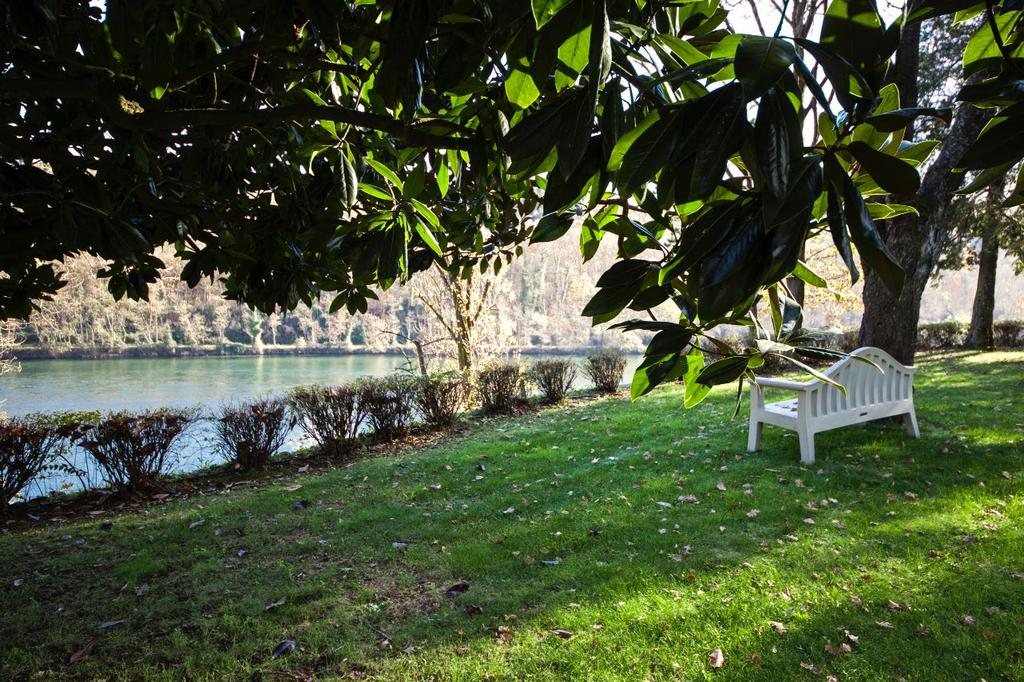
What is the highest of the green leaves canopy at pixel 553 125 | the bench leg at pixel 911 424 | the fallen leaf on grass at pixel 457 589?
the green leaves canopy at pixel 553 125

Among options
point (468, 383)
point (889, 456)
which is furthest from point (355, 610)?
point (468, 383)

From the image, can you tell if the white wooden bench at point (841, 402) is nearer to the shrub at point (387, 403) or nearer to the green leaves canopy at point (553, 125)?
the green leaves canopy at point (553, 125)

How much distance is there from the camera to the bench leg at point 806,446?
443cm

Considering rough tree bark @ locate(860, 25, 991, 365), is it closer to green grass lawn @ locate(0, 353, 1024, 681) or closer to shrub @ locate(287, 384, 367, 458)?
green grass lawn @ locate(0, 353, 1024, 681)

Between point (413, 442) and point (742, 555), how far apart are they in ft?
16.4

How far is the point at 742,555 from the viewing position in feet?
10.0

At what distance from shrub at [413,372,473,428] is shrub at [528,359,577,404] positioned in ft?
7.00

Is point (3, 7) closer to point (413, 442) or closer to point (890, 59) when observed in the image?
point (890, 59)

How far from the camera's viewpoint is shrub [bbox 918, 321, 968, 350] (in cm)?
1436

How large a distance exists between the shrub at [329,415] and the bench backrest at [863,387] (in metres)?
5.20

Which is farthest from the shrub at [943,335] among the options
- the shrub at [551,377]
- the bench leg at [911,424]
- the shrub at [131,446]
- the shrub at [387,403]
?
the shrub at [131,446]

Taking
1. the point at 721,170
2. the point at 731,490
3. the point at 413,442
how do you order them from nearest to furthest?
the point at 721,170 → the point at 731,490 → the point at 413,442

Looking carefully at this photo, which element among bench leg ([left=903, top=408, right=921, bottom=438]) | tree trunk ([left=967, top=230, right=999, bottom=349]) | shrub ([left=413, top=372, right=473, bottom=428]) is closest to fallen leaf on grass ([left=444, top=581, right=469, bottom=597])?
bench leg ([left=903, top=408, right=921, bottom=438])

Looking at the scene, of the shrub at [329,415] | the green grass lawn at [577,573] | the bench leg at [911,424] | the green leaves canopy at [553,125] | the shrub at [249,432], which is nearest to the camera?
the green leaves canopy at [553,125]
